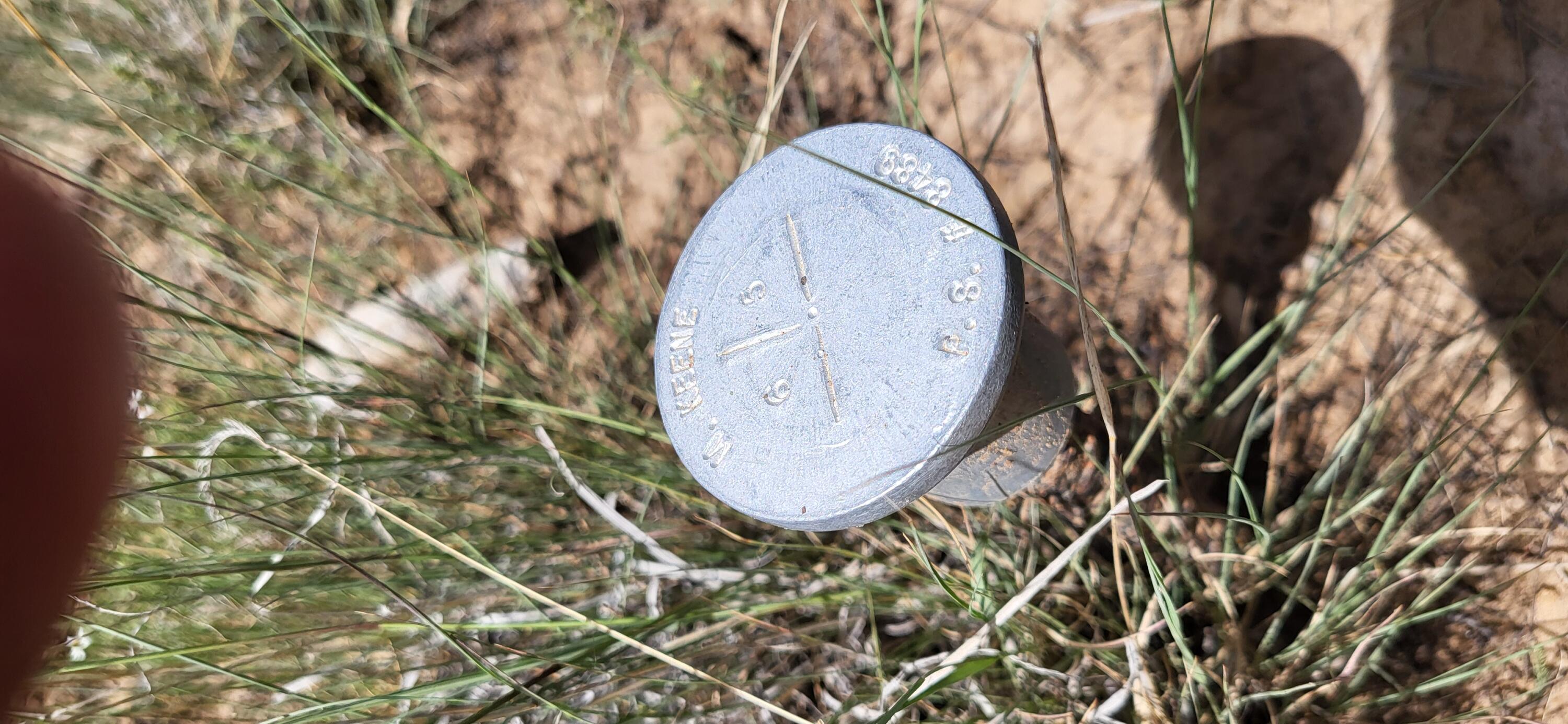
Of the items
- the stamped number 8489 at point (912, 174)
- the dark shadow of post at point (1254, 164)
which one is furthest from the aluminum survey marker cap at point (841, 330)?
the dark shadow of post at point (1254, 164)

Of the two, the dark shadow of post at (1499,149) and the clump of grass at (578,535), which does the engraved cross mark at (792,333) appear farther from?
the dark shadow of post at (1499,149)

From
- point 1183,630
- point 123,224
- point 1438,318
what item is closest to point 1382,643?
point 1183,630

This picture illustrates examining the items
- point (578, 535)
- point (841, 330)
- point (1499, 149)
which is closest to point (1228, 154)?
point (1499, 149)

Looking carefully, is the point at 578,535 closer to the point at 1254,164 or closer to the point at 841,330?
the point at 841,330

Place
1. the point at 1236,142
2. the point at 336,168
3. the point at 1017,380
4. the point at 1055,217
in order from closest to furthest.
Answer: the point at 1017,380 → the point at 1236,142 → the point at 1055,217 → the point at 336,168

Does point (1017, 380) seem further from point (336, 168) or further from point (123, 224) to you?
point (123, 224)

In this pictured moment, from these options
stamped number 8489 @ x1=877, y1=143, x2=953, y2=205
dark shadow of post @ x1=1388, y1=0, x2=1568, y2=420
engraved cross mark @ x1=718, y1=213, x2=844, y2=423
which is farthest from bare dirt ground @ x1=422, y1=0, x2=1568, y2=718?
engraved cross mark @ x1=718, y1=213, x2=844, y2=423
